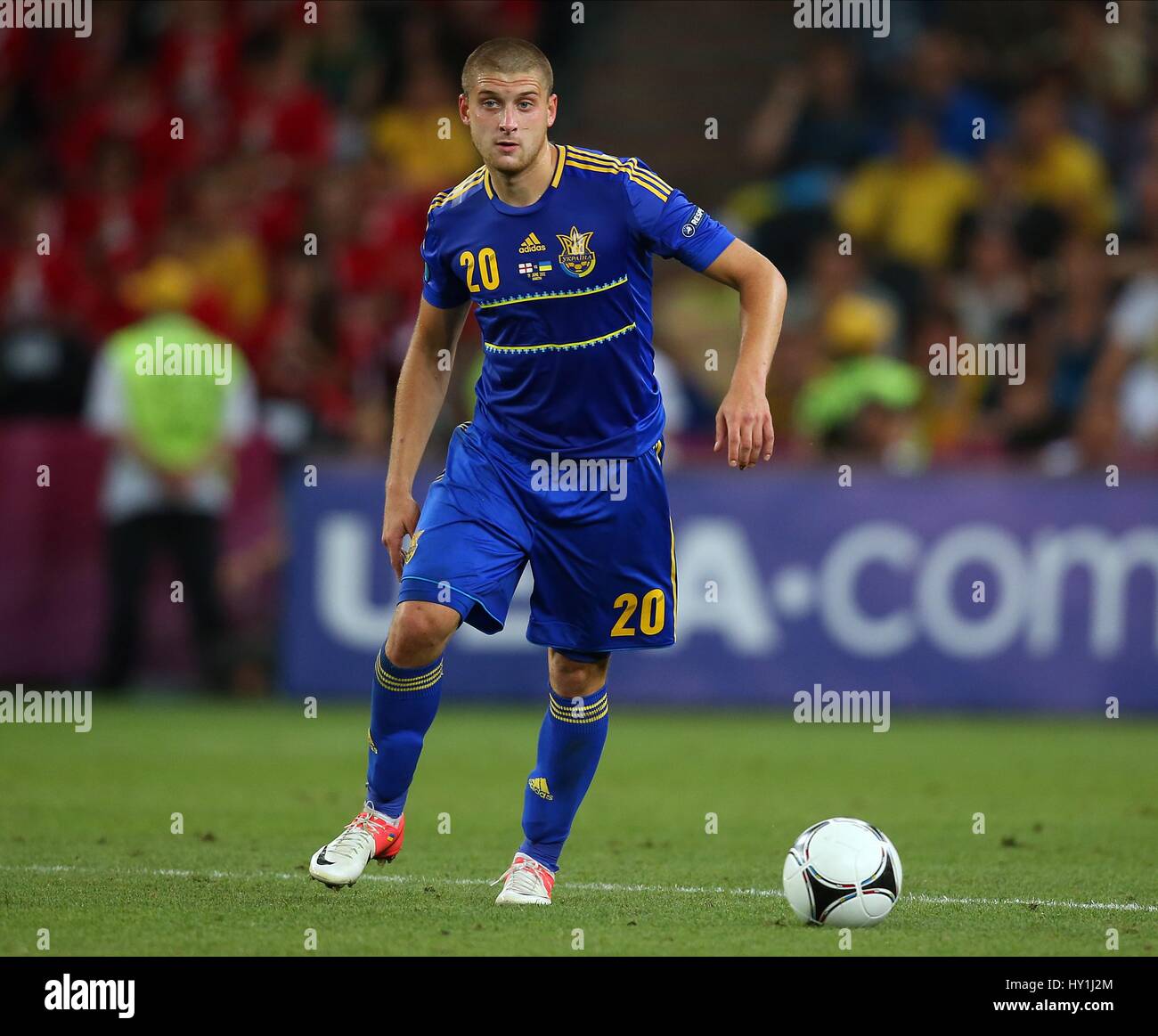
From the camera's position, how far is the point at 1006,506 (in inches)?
447

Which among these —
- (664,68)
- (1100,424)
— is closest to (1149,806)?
(1100,424)

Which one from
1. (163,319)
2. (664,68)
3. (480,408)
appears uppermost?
(664,68)

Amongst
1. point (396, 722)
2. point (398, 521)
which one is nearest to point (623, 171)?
point (398, 521)

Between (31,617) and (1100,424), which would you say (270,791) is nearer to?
(31,617)

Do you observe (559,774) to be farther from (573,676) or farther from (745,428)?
(745,428)

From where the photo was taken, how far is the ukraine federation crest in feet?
19.2

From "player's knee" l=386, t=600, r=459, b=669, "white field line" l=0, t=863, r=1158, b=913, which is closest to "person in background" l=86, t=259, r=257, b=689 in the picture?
"white field line" l=0, t=863, r=1158, b=913

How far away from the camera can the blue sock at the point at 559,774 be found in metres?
6.10

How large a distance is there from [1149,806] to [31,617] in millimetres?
6685

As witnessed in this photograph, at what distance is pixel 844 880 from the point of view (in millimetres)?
5609
